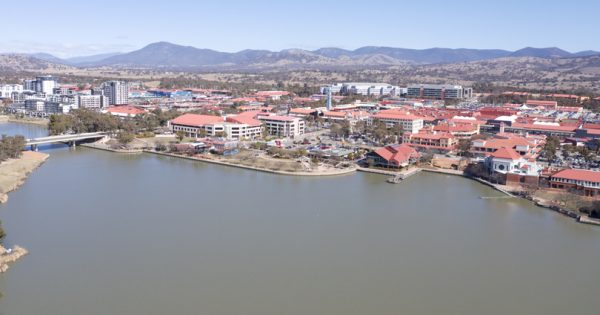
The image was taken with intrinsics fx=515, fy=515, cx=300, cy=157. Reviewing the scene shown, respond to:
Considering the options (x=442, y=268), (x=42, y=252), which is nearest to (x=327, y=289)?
(x=442, y=268)

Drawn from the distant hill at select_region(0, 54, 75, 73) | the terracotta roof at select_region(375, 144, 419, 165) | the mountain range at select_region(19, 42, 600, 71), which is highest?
the mountain range at select_region(19, 42, 600, 71)

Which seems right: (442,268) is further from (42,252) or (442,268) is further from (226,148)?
(226,148)

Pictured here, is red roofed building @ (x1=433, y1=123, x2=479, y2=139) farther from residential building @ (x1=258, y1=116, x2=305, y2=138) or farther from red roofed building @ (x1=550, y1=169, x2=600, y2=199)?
red roofed building @ (x1=550, y1=169, x2=600, y2=199)

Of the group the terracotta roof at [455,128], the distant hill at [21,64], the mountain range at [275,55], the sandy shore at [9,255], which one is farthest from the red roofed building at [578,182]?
the mountain range at [275,55]

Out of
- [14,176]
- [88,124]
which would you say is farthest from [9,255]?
[88,124]

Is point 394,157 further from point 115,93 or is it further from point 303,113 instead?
point 115,93

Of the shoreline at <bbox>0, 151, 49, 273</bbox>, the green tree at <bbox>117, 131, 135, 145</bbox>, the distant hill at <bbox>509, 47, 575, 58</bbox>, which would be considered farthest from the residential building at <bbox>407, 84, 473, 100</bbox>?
the distant hill at <bbox>509, 47, 575, 58</bbox>
